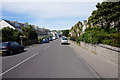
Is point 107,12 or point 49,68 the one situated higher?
point 107,12

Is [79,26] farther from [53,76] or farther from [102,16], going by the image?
[53,76]

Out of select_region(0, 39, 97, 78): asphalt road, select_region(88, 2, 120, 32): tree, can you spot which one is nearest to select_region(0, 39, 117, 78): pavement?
select_region(0, 39, 97, 78): asphalt road

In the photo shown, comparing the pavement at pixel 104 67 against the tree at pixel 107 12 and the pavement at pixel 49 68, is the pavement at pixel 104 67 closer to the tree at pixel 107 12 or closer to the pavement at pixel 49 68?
the pavement at pixel 49 68

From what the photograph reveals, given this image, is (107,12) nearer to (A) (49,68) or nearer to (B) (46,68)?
(A) (49,68)

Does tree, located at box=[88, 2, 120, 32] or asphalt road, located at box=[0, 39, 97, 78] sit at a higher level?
tree, located at box=[88, 2, 120, 32]

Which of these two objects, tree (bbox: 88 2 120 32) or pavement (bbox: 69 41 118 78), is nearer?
pavement (bbox: 69 41 118 78)

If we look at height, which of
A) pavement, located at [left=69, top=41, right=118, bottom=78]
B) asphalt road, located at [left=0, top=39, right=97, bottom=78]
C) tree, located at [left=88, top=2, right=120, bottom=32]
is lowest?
asphalt road, located at [left=0, top=39, right=97, bottom=78]

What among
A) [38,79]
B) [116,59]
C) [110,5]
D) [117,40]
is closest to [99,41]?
[117,40]

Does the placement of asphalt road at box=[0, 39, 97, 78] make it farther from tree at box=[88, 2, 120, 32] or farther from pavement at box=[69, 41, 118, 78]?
tree at box=[88, 2, 120, 32]

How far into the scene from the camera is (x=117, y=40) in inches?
289

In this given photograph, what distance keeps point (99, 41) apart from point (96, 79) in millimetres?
6841

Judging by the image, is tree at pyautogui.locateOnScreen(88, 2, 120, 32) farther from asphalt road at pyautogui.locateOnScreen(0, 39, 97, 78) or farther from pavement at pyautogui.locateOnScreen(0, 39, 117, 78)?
asphalt road at pyautogui.locateOnScreen(0, 39, 97, 78)

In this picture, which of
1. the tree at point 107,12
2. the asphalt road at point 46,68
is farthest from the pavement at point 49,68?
the tree at point 107,12

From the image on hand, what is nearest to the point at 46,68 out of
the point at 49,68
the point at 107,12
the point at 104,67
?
the point at 49,68
